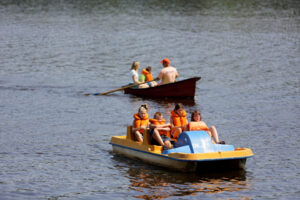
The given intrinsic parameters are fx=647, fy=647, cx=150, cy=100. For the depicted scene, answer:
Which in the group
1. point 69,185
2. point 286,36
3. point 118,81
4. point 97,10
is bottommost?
point 69,185

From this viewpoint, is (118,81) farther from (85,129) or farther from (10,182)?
(10,182)

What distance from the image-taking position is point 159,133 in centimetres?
1733

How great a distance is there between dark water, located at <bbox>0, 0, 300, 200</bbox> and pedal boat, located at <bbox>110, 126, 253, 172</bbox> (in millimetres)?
250

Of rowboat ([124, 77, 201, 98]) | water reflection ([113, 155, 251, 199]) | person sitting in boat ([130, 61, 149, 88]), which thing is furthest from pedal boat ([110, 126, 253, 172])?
person sitting in boat ([130, 61, 149, 88])

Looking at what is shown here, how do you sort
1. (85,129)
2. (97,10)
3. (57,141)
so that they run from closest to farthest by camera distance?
(57,141) → (85,129) → (97,10)

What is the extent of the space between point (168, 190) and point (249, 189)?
1901 mm

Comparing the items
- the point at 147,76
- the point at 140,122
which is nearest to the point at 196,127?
the point at 140,122

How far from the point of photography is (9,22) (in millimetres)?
55500

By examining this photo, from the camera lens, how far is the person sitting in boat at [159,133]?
1688cm

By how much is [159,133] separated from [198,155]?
2.08 metres

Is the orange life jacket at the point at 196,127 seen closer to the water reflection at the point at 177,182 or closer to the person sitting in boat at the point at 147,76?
the water reflection at the point at 177,182

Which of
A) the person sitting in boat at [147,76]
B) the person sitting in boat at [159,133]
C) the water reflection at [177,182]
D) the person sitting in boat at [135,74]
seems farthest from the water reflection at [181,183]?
the person sitting in boat at [147,76]

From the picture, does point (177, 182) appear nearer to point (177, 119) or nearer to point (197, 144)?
point (197, 144)

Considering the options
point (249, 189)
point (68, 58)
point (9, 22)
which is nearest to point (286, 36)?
point (68, 58)
